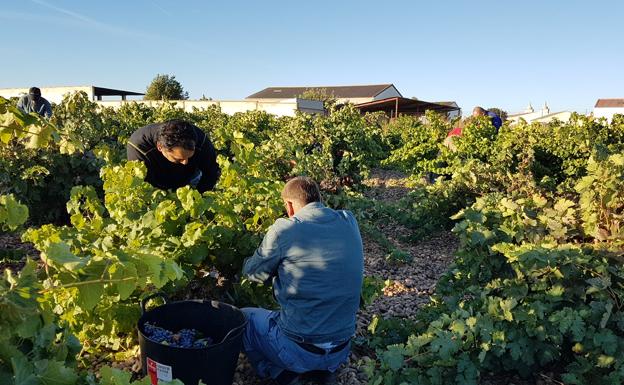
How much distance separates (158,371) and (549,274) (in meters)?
2.30

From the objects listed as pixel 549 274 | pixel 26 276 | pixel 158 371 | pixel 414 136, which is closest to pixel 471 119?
pixel 414 136

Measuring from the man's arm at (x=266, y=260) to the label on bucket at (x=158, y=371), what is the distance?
676mm

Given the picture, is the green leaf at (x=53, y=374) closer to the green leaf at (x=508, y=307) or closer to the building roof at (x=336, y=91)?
the green leaf at (x=508, y=307)

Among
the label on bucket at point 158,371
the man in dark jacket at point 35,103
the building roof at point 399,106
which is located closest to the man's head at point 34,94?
the man in dark jacket at point 35,103

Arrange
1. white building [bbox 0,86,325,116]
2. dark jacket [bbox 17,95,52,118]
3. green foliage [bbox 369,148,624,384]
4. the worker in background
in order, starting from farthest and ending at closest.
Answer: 1. white building [bbox 0,86,325,116]
2. the worker in background
3. dark jacket [bbox 17,95,52,118]
4. green foliage [bbox 369,148,624,384]

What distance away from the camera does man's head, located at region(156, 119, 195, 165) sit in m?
3.57

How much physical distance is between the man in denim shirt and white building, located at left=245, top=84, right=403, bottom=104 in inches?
1955

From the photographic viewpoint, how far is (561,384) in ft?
9.91

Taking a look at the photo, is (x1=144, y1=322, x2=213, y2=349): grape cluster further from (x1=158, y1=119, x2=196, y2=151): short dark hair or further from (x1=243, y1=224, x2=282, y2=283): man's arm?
(x1=158, y1=119, x2=196, y2=151): short dark hair

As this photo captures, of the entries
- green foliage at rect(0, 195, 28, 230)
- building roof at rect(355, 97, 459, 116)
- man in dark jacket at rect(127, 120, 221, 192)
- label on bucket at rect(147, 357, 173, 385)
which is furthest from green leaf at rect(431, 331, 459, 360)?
building roof at rect(355, 97, 459, 116)

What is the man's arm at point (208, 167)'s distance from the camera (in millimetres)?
4088

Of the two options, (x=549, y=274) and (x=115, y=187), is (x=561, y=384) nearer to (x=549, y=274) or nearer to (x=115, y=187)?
(x=549, y=274)

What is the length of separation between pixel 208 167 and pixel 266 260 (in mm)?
1589

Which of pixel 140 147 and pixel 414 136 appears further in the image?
pixel 414 136
